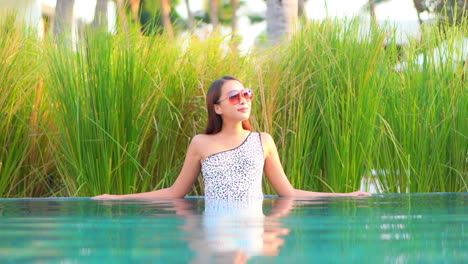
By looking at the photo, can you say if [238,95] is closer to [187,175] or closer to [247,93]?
[247,93]

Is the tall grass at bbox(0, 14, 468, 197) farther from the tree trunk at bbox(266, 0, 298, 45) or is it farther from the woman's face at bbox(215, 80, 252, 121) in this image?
the tree trunk at bbox(266, 0, 298, 45)

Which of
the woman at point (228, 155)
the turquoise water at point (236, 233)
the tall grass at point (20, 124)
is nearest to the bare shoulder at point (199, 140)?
the woman at point (228, 155)

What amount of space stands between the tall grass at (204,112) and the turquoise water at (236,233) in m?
1.23

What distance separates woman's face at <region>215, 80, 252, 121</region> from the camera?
4330 millimetres

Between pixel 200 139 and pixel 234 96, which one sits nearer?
pixel 234 96

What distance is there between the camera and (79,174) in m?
4.86

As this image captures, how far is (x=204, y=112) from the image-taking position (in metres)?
5.21

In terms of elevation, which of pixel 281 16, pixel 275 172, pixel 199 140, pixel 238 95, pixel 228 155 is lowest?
pixel 275 172

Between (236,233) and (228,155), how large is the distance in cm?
215

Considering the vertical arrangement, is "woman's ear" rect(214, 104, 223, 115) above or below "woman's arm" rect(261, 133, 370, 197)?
above

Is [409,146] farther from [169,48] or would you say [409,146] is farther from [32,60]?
[32,60]

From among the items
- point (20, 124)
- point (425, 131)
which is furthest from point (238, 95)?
point (20, 124)

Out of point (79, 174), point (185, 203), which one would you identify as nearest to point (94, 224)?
point (185, 203)

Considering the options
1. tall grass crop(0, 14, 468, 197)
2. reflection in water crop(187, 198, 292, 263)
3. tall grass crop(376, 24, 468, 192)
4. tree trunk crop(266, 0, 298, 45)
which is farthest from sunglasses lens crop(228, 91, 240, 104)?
tree trunk crop(266, 0, 298, 45)
